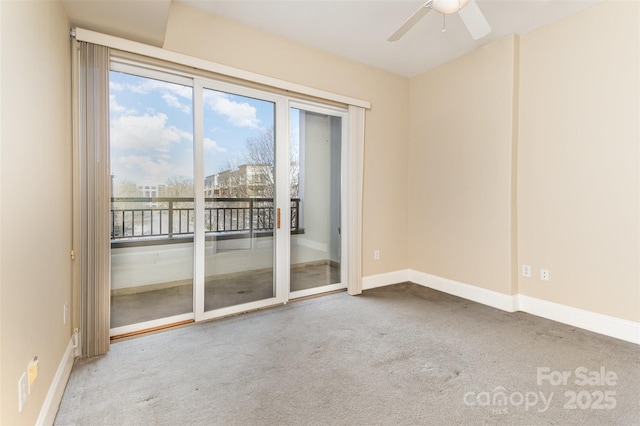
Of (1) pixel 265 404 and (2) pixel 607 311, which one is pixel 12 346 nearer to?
(1) pixel 265 404

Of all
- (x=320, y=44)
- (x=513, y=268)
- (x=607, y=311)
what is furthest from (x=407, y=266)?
(x=320, y=44)

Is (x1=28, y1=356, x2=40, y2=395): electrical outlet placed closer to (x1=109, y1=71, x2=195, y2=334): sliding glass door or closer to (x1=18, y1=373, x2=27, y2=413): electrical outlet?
(x1=18, y1=373, x2=27, y2=413): electrical outlet

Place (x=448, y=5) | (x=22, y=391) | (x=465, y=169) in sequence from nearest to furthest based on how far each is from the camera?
1. (x=22, y=391)
2. (x=448, y=5)
3. (x=465, y=169)

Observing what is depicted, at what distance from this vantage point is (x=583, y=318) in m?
2.85

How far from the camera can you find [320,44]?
3.42 meters

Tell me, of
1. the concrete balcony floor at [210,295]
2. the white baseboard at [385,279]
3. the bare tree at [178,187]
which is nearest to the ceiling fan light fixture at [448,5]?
the bare tree at [178,187]

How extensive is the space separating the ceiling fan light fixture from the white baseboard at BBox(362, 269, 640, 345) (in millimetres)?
2785

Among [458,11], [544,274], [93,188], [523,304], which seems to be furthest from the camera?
[523,304]

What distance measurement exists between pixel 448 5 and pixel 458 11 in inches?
9.5

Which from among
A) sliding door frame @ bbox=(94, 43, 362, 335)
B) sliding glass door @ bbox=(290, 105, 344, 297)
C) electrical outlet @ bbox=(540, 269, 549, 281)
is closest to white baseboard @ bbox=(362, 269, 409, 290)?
sliding door frame @ bbox=(94, 43, 362, 335)

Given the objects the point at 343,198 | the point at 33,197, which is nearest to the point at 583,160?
the point at 343,198

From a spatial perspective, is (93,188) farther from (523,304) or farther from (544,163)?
(523,304)

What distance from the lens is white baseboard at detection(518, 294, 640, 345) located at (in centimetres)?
260

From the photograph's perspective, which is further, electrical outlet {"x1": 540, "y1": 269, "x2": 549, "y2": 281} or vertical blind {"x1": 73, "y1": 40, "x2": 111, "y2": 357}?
electrical outlet {"x1": 540, "y1": 269, "x2": 549, "y2": 281}
